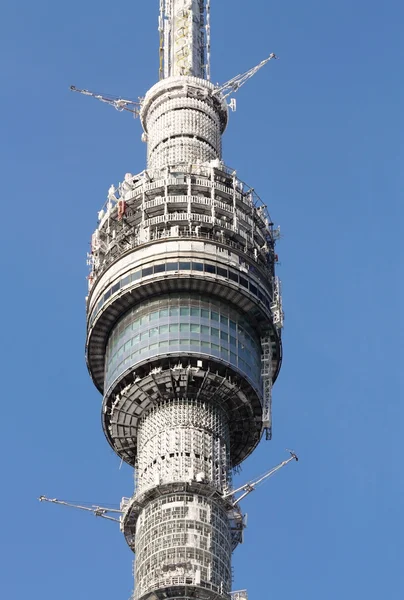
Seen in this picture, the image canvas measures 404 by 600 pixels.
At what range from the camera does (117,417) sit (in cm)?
13050

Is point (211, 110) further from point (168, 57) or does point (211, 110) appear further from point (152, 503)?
point (152, 503)

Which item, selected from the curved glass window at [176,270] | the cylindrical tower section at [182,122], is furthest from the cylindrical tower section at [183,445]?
the cylindrical tower section at [182,122]

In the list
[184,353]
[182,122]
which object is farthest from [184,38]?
[184,353]

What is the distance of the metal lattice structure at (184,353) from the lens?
122 meters

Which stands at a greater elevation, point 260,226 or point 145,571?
point 260,226

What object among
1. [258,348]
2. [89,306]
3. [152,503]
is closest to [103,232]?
[89,306]

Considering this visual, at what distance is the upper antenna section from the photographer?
162250mm

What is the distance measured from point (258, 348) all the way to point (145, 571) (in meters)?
24.8

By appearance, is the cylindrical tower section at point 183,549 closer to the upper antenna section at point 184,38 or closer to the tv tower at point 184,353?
the tv tower at point 184,353

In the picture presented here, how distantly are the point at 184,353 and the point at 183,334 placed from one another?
2.22 metres

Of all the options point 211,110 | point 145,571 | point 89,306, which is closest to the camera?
point 145,571

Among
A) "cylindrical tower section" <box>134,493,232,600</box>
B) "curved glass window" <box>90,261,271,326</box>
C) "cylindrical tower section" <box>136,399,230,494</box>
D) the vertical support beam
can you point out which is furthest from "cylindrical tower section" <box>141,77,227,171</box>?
"cylindrical tower section" <box>134,493,232,600</box>

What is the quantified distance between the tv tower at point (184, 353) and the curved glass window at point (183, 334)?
12 cm

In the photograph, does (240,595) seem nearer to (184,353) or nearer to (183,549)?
(183,549)
